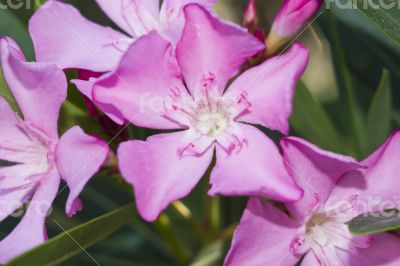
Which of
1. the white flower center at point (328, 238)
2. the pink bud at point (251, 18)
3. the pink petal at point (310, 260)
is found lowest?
the pink petal at point (310, 260)

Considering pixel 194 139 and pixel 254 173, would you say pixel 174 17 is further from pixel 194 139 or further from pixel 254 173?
pixel 254 173

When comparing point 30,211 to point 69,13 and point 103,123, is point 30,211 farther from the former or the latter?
point 69,13

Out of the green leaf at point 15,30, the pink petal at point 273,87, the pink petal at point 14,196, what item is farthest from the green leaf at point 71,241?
the green leaf at point 15,30

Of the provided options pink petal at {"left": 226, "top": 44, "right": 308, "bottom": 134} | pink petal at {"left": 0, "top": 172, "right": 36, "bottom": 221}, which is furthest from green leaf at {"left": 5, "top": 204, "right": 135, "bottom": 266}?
pink petal at {"left": 226, "top": 44, "right": 308, "bottom": 134}

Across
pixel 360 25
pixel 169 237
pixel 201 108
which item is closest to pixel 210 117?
pixel 201 108

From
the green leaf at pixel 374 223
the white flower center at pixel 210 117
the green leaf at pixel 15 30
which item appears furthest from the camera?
the green leaf at pixel 15 30

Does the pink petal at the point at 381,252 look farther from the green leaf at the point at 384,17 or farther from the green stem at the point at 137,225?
the green stem at the point at 137,225

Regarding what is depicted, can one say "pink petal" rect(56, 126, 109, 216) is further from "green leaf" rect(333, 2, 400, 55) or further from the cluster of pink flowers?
"green leaf" rect(333, 2, 400, 55)
